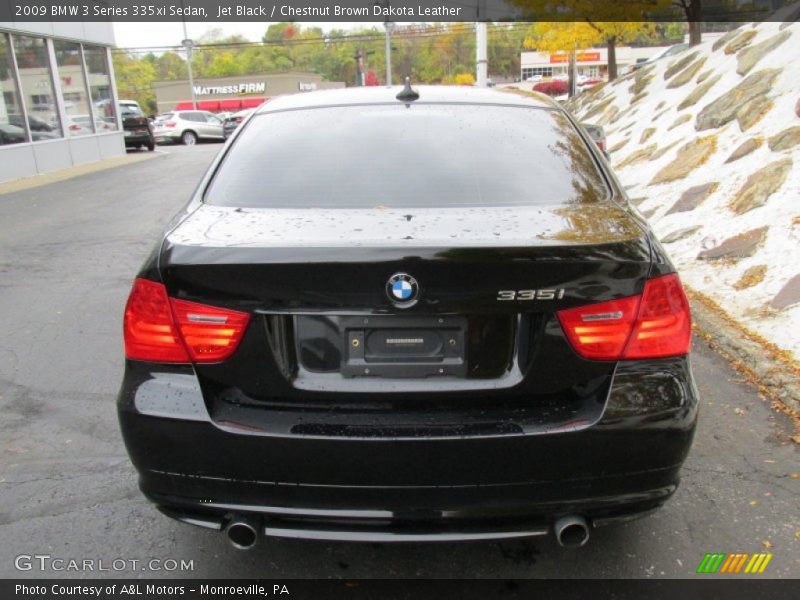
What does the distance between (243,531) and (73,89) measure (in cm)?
2081

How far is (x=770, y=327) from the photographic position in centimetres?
444

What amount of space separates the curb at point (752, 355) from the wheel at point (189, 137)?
31.2m

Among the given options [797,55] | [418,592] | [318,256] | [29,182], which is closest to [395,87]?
[318,256]

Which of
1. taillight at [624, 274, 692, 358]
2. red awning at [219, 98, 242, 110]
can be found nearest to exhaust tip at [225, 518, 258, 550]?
taillight at [624, 274, 692, 358]

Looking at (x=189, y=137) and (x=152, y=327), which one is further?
(x=189, y=137)

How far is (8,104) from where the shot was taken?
1633 cm

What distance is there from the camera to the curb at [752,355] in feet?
12.3

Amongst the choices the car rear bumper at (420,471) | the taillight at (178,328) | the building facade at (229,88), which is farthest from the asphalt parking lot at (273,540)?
the building facade at (229,88)

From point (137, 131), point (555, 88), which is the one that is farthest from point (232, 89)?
point (137, 131)

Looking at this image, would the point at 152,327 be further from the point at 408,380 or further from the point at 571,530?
the point at 571,530

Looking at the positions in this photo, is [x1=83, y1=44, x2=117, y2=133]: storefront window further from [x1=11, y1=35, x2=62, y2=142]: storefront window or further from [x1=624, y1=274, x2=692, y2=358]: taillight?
[x1=624, y1=274, x2=692, y2=358]: taillight

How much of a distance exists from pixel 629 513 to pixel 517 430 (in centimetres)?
50

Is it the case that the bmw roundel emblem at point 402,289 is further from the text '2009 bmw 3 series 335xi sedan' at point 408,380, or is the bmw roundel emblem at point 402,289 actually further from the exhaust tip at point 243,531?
the exhaust tip at point 243,531

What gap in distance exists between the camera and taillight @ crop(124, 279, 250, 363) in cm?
208
